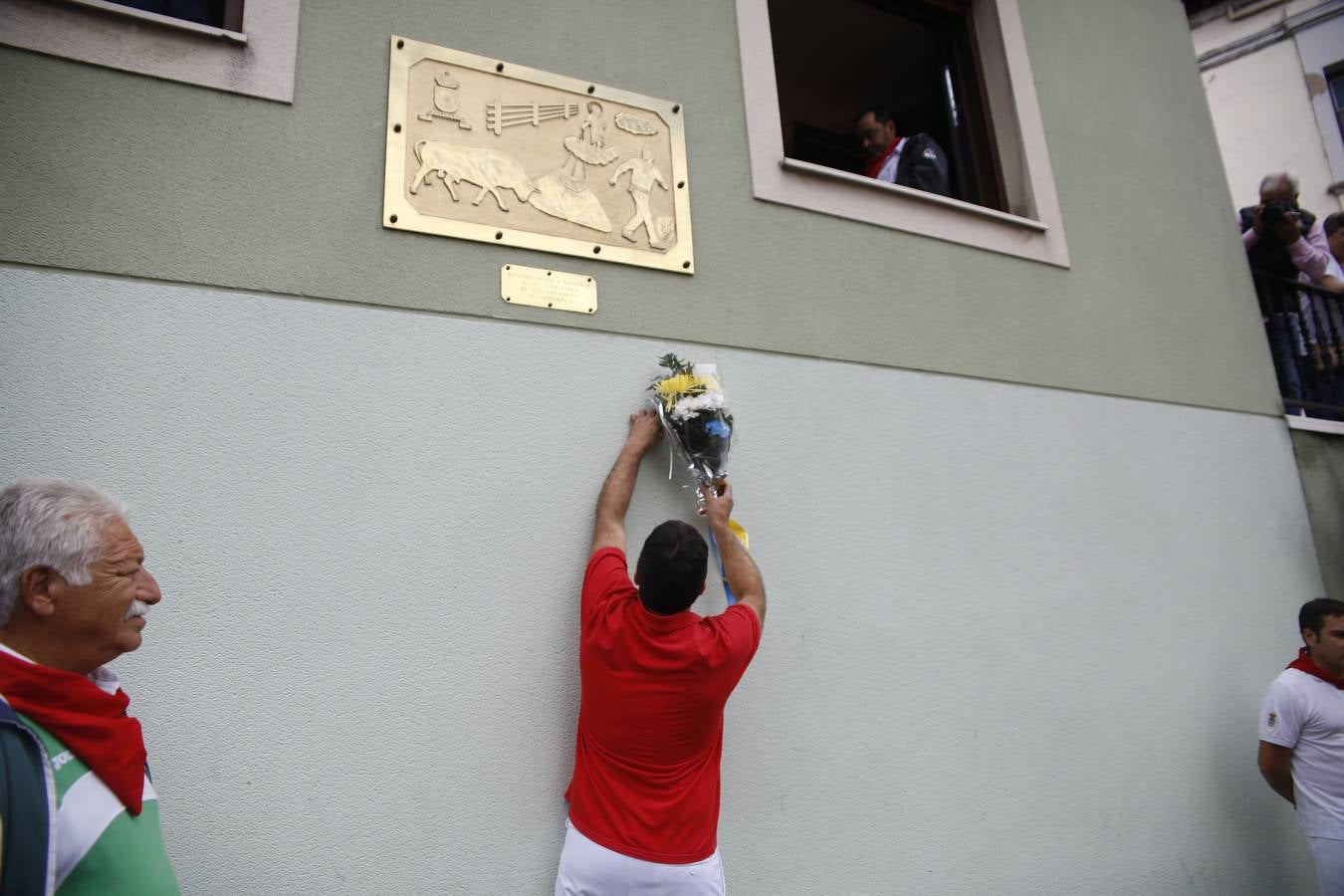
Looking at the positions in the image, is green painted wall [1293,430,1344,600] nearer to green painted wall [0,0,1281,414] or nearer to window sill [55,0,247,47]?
green painted wall [0,0,1281,414]

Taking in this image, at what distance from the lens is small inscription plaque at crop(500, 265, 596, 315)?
11.0 feet

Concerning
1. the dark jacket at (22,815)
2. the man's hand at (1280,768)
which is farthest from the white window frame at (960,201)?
the dark jacket at (22,815)

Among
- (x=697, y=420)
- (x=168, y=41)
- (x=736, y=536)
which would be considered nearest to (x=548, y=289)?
(x=697, y=420)

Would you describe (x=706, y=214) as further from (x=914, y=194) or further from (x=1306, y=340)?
(x=1306, y=340)

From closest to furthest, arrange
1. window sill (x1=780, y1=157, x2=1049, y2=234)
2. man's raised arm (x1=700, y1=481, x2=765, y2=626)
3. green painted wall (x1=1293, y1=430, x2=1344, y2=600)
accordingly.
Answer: man's raised arm (x1=700, y1=481, x2=765, y2=626) < window sill (x1=780, y1=157, x2=1049, y2=234) < green painted wall (x1=1293, y1=430, x2=1344, y2=600)

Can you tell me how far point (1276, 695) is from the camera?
4.11 meters

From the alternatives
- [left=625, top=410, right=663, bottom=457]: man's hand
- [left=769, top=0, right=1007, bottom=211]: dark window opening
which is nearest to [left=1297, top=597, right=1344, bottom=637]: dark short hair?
[left=769, top=0, right=1007, bottom=211]: dark window opening

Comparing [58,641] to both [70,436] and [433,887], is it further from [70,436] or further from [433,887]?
[433,887]

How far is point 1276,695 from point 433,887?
3.92m

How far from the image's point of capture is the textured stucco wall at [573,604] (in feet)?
8.71

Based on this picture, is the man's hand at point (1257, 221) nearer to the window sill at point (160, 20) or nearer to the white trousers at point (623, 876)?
the white trousers at point (623, 876)

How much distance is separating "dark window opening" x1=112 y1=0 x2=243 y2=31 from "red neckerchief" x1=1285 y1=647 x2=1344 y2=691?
18.0 feet

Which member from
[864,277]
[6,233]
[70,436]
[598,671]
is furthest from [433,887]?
[864,277]

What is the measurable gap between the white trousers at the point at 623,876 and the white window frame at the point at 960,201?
113 inches
